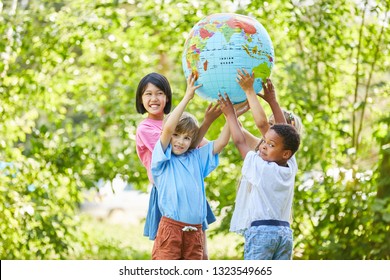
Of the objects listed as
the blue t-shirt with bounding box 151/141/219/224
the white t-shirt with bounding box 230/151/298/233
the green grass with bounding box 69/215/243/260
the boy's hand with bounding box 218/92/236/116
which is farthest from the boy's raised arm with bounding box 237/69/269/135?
the green grass with bounding box 69/215/243/260

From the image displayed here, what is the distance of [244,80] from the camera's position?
3898 mm

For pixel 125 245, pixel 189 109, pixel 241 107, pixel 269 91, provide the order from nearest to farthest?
pixel 269 91 < pixel 241 107 < pixel 189 109 < pixel 125 245

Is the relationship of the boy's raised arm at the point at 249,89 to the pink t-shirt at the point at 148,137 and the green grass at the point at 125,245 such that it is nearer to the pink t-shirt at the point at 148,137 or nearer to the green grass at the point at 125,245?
the pink t-shirt at the point at 148,137

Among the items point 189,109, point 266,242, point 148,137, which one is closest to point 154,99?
point 148,137

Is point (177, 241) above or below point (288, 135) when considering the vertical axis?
below

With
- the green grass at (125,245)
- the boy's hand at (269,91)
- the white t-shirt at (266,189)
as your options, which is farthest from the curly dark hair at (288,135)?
the green grass at (125,245)

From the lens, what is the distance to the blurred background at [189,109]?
6.59 m

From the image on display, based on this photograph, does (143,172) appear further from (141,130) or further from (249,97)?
(249,97)

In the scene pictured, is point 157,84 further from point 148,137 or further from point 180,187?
point 180,187

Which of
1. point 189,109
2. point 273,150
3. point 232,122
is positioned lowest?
point 189,109

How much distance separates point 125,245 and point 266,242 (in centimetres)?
595

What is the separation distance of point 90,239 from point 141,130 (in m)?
3.88

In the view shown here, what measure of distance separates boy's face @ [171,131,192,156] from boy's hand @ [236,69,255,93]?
39 centimetres
